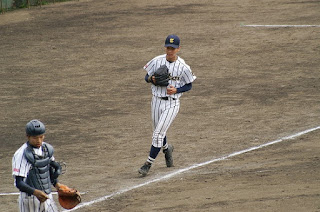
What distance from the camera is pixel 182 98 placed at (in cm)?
1491

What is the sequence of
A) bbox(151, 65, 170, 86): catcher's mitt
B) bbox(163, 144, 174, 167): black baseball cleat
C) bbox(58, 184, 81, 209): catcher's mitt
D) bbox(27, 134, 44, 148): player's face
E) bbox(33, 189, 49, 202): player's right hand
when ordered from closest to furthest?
bbox(33, 189, 49, 202): player's right hand, bbox(27, 134, 44, 148): player's face, bbox(58, 184, 81, 209): catcher's mitt, bbox(151, 65, 170, 86): catcher's mitt, bbox(163, 144, 174, 167): black baseball cleat

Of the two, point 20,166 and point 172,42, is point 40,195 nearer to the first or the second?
point 20,166

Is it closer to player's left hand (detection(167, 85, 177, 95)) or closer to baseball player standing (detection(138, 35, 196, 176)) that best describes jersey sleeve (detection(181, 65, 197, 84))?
baseball player standing (detection(138, 35, 196, 176))

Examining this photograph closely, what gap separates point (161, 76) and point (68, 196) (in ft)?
10.1

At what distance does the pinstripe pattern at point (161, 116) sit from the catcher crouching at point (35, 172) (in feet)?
9.96

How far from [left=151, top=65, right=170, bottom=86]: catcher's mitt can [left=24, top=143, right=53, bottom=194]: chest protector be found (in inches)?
125

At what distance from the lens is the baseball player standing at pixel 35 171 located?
22.4ft

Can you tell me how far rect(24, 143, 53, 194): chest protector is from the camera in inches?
274

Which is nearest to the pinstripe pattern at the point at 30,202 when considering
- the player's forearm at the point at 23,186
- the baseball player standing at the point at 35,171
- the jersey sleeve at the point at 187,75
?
the baseball player standing at the point at 35,171

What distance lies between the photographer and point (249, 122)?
12945 mm

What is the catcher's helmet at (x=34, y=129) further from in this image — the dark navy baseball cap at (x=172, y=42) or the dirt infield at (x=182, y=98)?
the dark navy baseball cap at (x=172, y=42)

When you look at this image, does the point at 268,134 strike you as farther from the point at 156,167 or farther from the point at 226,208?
the point at 226,208

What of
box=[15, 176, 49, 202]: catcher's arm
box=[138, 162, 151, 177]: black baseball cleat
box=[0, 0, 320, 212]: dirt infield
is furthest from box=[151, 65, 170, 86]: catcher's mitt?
box=[15, 176, 49, 202]: catcher's arm

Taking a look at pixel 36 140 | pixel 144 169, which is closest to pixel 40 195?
pixel 36 140
